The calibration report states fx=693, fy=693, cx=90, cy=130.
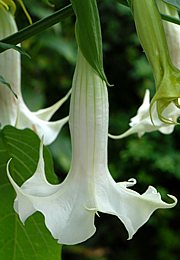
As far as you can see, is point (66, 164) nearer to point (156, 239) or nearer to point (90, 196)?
point (156, 239)

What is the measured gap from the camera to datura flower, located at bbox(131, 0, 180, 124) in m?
0.46

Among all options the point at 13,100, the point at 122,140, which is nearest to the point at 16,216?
the point at 13,100

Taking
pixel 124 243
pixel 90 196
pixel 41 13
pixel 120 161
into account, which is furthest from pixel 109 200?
pixel 124 243

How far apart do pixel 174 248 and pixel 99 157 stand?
1555mm

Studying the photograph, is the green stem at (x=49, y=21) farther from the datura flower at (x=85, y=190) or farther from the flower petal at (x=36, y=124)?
the flower petal at (x=36, y=124)

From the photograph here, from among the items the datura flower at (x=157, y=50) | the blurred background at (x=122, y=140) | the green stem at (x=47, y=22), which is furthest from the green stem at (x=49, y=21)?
the blurred background at (x=122, y=140)

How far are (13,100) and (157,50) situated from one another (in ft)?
1.00

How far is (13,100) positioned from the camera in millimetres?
757

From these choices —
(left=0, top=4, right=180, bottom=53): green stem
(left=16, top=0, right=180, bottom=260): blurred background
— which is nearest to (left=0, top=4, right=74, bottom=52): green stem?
(left=0, top=4, right=180, bottom=53): green stem

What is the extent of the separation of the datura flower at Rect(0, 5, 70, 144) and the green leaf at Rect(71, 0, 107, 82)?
0.59 feet

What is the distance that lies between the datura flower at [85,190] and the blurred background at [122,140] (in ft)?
3.52

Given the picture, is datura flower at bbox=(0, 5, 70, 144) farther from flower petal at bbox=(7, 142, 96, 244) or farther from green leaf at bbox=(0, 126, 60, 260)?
flower petal at bbox=(7, 142, 96, 244)

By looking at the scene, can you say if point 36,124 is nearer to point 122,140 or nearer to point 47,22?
point 47,22

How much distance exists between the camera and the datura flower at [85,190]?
1.72 feet
